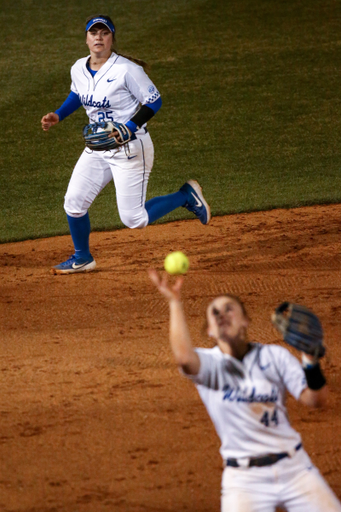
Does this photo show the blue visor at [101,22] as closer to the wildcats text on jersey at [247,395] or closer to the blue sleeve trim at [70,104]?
the blue sleeve trim at [70,104]

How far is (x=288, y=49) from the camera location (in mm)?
12656

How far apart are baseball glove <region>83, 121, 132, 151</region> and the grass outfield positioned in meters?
2.01

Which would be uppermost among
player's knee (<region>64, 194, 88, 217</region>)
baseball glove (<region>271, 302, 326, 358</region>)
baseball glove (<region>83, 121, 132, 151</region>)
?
baseball glove (<region>83, 121, 132, 151</region>)

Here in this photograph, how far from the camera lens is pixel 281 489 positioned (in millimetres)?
2826

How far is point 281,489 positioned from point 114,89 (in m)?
3.75

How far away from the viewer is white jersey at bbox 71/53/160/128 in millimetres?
5659

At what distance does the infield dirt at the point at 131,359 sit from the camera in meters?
3.62

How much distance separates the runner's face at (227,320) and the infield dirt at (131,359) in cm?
101

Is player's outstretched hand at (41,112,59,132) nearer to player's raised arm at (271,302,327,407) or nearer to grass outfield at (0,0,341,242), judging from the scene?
grass outfield at (0,0,341,242)

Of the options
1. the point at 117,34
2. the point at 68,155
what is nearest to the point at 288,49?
the point at 117,34

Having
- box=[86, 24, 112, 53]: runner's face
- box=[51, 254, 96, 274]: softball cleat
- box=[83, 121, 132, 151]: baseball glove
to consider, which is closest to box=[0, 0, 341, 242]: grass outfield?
box=[51, 254, 96, 274]: softball cleat

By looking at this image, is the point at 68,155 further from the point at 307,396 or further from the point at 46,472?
the point at 307,396

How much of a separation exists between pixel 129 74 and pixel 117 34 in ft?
27.3

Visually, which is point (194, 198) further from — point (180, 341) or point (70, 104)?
point (180, 341)
